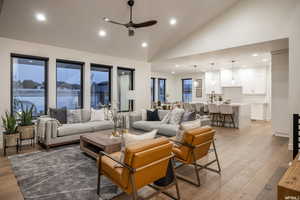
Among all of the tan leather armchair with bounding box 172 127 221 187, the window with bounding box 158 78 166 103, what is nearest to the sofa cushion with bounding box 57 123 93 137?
the tan leather armchair with bounding box 172 127 221 187

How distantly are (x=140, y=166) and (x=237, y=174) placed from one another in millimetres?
2017

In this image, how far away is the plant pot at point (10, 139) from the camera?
4.05 m

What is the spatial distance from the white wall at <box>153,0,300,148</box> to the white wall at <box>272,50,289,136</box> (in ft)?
5.09

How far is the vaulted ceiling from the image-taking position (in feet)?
13.4

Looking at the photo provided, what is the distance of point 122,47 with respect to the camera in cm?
638

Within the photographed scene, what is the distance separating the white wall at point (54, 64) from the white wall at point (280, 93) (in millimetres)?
4764

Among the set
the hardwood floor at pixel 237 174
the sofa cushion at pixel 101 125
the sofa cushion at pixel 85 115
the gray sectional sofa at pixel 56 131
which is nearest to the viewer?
the hardwood floor at pixel 237 174

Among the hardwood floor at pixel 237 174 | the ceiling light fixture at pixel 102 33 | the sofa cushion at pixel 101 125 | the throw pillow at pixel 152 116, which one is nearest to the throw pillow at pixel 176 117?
the throw pillow at pixel 152 116

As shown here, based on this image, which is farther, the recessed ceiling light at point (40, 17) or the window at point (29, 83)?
the window at point (29, 83)

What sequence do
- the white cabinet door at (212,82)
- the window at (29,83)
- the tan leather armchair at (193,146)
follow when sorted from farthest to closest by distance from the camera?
the white cabinet door at (212,82), the window at (29,83), the tan leather armchair at (193,146)

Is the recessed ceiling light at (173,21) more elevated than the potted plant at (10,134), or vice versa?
the recessed ceiling light at (173,21)

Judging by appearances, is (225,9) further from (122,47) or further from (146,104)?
(146,104)

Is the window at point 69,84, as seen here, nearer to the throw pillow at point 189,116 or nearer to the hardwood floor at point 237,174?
the hardwood floor at point 237,174

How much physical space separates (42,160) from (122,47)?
431cm
